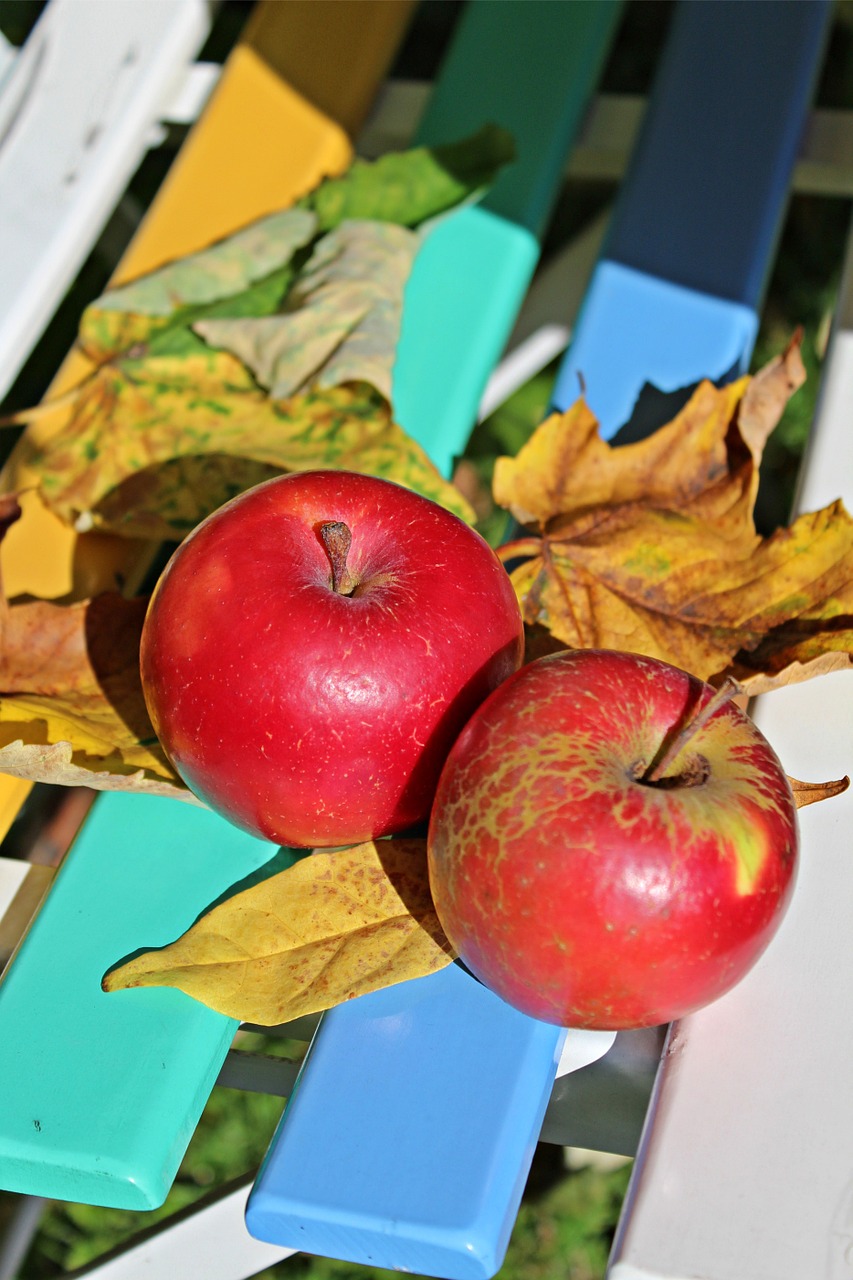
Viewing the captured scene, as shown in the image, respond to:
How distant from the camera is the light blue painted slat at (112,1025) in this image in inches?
38.4

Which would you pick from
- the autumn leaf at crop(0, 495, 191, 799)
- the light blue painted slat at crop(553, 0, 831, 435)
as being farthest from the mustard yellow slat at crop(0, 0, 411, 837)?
the light blue painted slat at crop(553, 0, 831, 435)

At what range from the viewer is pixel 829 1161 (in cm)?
90

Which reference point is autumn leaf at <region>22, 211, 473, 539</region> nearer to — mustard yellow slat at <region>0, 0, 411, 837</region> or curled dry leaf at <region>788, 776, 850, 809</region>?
mustard yellow slat at <region>0, 0, 411, 837</region>

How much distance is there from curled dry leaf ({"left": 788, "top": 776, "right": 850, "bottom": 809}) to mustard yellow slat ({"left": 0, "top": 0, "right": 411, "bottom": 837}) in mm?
899

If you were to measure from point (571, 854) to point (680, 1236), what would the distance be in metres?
0.31

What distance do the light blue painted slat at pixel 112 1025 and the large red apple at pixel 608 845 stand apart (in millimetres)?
279

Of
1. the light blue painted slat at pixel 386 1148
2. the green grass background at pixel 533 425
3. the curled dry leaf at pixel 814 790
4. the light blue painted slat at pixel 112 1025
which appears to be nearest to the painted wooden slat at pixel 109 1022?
the light blue painted slat at pixel 112 1025

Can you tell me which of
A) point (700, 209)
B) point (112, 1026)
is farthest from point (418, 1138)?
point (700, 209)

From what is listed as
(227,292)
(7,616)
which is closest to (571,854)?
(7,616)

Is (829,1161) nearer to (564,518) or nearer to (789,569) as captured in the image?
(789,569)

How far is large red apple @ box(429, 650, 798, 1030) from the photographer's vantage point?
0.84 metres

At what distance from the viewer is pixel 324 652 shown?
947 mm

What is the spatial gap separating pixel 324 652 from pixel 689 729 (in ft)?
0.98

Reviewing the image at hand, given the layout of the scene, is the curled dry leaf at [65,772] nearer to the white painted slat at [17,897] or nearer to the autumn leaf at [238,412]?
the white painted slat at [17,897]
